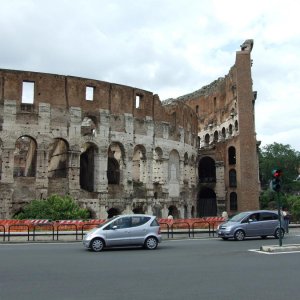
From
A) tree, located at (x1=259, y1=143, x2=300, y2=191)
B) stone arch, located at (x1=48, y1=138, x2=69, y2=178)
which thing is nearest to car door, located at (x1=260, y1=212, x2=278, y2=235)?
stone arch, located at (x1=48, y1=138, x2=69, y2=178)

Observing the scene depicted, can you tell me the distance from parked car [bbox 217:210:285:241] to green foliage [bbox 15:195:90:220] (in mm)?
10294

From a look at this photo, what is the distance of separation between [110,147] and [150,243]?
67.8ft

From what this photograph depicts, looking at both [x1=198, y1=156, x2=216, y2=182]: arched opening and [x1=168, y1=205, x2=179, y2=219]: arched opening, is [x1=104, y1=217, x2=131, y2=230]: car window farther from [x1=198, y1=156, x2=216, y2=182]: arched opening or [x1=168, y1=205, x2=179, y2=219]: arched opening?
[x1=198, y1=156, x2=216, y2=182]: arched opening

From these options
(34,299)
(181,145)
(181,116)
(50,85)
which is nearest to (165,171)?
(181,145)

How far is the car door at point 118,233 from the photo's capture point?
14086mm

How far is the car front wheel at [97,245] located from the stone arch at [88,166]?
17.5m

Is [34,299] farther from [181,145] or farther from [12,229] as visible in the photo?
[181,145]

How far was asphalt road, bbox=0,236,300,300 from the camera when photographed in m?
7.25

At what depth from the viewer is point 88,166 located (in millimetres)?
32875

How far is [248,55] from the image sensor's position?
4384 cm

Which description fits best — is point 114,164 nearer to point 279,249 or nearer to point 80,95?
point 80,95

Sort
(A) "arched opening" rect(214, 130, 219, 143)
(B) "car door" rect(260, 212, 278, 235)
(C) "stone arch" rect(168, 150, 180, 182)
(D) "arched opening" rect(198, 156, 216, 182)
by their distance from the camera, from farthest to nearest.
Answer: (A) "arched opening" rect(214, 130, 219, 143)
(D) "arched opening" rect(198, 156, 216, 182)
(C) "stone arch" rect(168, 150, 180, 182)
(B) "car door" rect(260, 212, 278, 235)

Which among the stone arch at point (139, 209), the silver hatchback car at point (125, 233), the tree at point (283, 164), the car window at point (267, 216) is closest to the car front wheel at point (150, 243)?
the silver hatchback car at point (125, 233)

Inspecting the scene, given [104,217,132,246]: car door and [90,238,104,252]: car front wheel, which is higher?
[104,217,132,246]: car door
